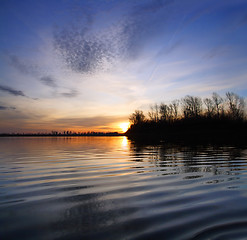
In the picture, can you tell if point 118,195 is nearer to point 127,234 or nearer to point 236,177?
point 127,234

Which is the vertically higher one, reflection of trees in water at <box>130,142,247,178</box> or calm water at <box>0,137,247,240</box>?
reflection of trees in water at <box>130,142,247,178</box>

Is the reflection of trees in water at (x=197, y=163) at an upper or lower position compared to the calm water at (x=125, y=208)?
upper

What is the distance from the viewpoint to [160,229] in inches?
128

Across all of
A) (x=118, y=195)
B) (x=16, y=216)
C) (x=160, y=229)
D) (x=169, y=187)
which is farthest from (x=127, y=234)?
(x=169, y=187)

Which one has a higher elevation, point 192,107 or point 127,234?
point 192,107

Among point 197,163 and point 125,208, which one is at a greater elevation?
point 197,163

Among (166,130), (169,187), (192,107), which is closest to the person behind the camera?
(169,187)

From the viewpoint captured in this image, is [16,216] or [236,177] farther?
[236,177]

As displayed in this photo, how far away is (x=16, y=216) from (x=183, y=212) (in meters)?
4.10

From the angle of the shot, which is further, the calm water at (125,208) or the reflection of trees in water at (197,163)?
the reflection of trees in water at (197,163)

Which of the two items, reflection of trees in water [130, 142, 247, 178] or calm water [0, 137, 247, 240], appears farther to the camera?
reflection of trees in water [130, 142, 247, 178]

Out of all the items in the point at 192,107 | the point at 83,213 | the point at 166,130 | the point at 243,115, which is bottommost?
the point at 83,213

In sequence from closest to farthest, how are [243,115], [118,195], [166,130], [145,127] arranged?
[118,195] → [243,115] → [166,130] → [145,127]

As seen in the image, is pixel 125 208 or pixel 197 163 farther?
pixel 197 163
